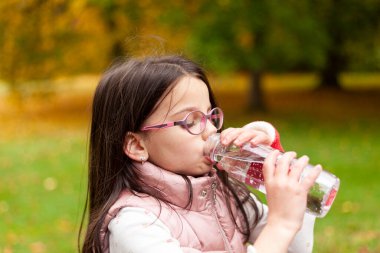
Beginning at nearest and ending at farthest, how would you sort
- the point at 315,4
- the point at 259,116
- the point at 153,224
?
the point at 153,224 → the point at 315,4 → the point at 259,116

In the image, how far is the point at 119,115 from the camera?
207cm

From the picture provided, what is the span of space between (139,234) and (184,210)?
21 cm

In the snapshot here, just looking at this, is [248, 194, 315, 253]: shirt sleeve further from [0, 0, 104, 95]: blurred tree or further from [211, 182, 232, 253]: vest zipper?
[0, 0, 104, 95]: blurred tree

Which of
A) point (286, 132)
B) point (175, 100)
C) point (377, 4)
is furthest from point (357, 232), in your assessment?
point (377, 4)

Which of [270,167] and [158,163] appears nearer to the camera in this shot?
[270,167]

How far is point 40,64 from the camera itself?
13.4 meters

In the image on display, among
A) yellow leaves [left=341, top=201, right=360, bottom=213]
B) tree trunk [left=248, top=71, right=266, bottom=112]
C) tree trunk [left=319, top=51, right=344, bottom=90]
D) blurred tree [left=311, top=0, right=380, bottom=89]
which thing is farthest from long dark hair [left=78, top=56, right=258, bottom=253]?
tree trunk [left=319, top=51, right=344, bottom=90]

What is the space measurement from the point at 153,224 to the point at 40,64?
1197 cm

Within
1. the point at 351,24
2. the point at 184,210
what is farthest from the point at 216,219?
the point at 351,24

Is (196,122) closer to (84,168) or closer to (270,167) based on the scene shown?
(270,167)

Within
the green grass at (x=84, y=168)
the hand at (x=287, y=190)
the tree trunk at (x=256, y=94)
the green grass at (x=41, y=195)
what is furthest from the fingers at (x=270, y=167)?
the tree trunk at (x=256, y=94)

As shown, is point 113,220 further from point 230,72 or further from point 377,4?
point 377,4

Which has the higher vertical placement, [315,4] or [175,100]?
[175,100]

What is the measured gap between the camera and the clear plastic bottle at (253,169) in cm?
199
